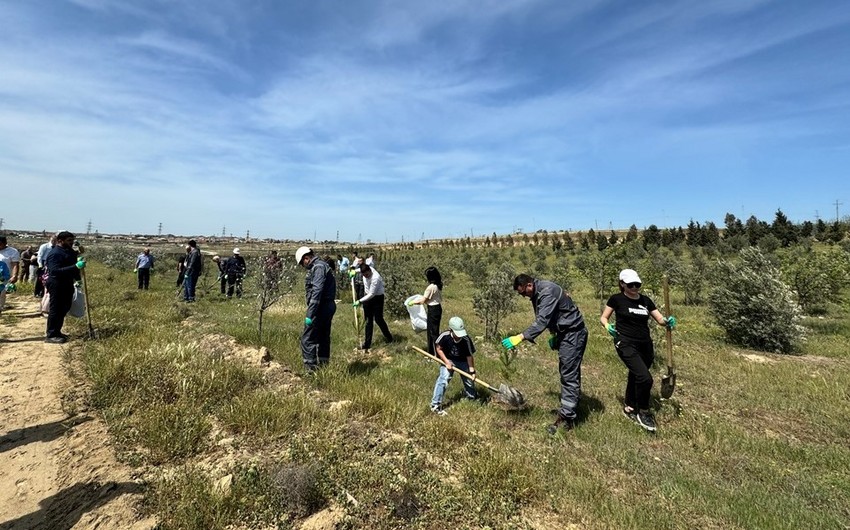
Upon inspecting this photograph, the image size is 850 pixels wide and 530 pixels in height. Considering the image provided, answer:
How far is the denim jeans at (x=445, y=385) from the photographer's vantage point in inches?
230

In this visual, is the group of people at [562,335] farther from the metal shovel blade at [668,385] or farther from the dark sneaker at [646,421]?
the metal shovel blade at [668,385]

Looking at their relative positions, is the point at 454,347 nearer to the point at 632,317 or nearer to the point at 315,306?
the point at 315,306

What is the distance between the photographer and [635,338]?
5.87 metres

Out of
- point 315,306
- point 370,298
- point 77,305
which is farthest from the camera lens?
point 370,298

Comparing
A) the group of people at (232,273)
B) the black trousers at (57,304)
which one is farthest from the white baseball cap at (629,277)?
the group of people at (232,273)

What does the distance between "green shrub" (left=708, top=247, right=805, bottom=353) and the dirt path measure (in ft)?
43.6

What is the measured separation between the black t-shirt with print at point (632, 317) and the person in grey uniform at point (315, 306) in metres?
4.22

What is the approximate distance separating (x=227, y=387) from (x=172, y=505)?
2.31 metres

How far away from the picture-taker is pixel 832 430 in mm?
5793

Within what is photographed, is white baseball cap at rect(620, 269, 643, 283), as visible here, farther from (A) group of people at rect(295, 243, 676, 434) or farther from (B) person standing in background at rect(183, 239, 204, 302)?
(B) person standing in background at rect(183, 239, 204, 302)

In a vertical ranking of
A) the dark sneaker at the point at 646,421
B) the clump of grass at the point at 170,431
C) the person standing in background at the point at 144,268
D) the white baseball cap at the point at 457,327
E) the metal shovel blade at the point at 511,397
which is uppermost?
the person standing in background at the point at 144,268

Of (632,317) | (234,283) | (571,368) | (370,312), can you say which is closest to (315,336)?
(370,312)

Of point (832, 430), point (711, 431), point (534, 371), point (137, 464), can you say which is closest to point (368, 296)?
point (534, 371)

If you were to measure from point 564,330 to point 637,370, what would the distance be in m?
1.14
